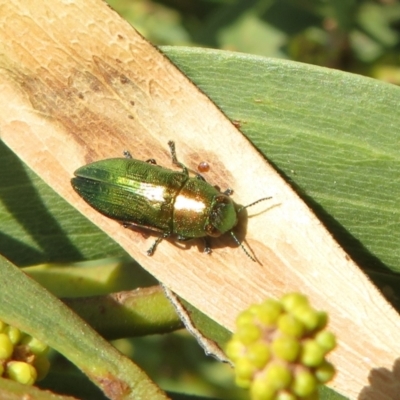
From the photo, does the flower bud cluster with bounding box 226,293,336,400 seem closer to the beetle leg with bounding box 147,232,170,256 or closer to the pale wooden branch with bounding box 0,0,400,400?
the pale wooden branch with bounding box 0,0,400,400

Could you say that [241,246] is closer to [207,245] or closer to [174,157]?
[207,245]

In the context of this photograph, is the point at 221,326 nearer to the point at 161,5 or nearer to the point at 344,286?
the point at 344,286

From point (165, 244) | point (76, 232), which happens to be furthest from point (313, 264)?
point (76, 232)

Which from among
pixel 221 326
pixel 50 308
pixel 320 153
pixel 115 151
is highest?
pixel 320 153

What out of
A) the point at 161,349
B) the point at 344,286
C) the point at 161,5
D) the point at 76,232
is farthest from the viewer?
the point at 161,5

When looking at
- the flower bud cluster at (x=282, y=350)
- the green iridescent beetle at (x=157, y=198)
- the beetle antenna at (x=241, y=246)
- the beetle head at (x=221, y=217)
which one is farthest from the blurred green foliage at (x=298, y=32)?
the flower bud cluster at (x=282, y=350)
